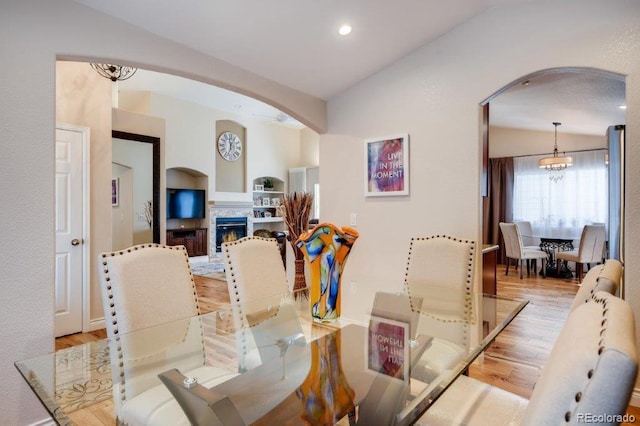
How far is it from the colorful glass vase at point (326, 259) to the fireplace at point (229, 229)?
303 inches

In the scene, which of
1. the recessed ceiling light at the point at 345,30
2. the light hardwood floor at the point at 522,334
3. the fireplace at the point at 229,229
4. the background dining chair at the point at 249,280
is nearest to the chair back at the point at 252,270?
the background dining chair at the point at 249,280

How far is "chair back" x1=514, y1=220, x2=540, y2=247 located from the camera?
23.8ft

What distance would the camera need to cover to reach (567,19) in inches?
98.0

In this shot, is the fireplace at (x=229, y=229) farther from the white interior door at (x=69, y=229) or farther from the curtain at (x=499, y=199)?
the curtain at (x=499, y=199)

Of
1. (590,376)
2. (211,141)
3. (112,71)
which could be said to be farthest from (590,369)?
(211,141)

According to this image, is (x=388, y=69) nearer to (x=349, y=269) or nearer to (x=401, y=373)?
(x=349, y=269)

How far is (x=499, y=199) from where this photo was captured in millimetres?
7695

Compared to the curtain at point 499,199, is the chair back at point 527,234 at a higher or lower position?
lower

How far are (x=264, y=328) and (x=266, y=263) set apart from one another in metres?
0.49

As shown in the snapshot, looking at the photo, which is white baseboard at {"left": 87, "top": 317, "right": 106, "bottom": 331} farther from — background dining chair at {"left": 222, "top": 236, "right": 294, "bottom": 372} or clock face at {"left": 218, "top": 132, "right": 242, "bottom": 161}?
clock face at {"left": 218, "top": 132, "right": 242, "bottom": 161}

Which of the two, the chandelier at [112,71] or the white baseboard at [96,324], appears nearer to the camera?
the chandelier at [112,71]

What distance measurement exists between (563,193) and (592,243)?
165 centimetres

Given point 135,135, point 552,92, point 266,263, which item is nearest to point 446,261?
point 266,263

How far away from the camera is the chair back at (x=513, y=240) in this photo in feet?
20.6
